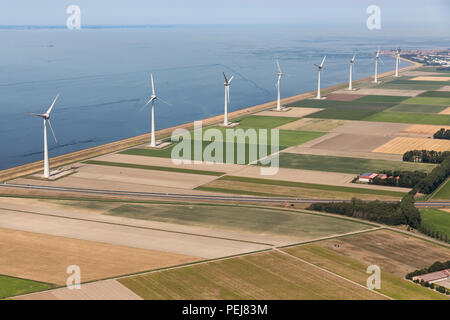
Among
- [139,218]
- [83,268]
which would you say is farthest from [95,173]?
[83,268]

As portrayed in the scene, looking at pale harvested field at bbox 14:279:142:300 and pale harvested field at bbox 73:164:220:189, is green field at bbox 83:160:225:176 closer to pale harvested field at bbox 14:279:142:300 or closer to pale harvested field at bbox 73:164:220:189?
pale harvested field at bbox 73:164:220:189

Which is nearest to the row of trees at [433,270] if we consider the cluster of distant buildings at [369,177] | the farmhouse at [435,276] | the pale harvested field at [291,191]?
the farmhouse at [435,276]

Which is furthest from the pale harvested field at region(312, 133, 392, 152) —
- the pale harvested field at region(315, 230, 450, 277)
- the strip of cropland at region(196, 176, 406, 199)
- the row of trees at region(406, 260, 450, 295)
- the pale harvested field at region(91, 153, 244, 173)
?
the row of trees at region(406, 260, 450, 295)

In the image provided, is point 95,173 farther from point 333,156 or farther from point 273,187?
point 333,156

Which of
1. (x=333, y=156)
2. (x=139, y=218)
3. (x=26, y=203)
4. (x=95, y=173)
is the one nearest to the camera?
(x=139, y=218)

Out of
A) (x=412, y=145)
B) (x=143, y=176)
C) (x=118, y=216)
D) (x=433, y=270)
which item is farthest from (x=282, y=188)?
(x=412, y=145)

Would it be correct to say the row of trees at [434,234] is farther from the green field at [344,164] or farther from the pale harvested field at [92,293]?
the pale harvested field at [92,293]

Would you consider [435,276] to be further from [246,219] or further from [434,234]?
[246,219]
